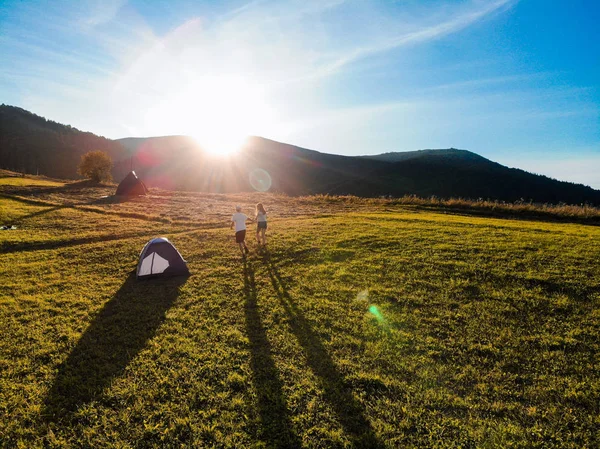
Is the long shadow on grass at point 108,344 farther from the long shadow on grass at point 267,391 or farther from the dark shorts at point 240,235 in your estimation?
the dark shorts at point 240,235

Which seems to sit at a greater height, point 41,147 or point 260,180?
point 41,147

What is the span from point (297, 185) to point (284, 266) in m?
118

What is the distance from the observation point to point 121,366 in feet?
26.8

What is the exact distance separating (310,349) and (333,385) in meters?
1.55

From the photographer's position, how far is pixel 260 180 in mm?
136125

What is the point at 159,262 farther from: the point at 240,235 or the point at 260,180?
the point at 260,180

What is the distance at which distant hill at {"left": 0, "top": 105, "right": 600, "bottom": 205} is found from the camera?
4515 inches

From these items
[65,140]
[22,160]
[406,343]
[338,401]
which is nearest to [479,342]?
[406,343]

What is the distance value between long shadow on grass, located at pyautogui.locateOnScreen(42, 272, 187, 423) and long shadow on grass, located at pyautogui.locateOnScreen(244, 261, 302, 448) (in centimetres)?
346

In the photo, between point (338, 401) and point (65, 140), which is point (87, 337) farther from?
point (65, 140)

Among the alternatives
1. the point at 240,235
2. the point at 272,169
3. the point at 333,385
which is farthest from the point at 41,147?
the point at 333,385

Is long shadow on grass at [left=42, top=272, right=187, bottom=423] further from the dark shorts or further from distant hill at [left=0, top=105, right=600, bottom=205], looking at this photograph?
distant hill at [left=0, top=105, right=600, bottom=205]

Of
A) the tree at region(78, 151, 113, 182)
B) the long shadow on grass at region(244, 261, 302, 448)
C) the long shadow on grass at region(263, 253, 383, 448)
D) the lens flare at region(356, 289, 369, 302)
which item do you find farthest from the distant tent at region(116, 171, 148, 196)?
the lens flare at region(356, 289, 369, 302)

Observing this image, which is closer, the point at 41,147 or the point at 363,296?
the point at 363,296
